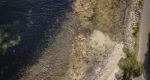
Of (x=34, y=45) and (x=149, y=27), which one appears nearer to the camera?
(x=34, y=45)

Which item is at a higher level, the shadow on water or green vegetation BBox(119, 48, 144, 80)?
the shadow on water

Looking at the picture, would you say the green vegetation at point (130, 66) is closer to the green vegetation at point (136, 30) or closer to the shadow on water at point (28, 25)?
the green vegetation at point (136, 30)

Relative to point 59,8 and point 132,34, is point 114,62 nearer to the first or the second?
point 132,34

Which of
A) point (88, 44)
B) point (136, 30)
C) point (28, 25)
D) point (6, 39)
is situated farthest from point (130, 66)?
point (6, 39)

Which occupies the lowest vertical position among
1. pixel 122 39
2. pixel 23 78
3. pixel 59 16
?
pixel 23 78

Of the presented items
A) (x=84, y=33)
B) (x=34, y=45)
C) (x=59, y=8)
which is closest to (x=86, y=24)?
(x=84, y=33)

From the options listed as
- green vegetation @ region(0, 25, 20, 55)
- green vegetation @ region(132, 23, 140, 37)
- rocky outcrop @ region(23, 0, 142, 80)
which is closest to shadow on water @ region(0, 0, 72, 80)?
green vegetation @ region(0, 25, 20, 55)

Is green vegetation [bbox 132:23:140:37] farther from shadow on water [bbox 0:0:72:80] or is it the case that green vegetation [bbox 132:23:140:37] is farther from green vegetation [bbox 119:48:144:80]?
shadow on water [bbox 0:0:72:80]

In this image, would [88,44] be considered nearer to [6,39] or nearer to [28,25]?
[28,25]
